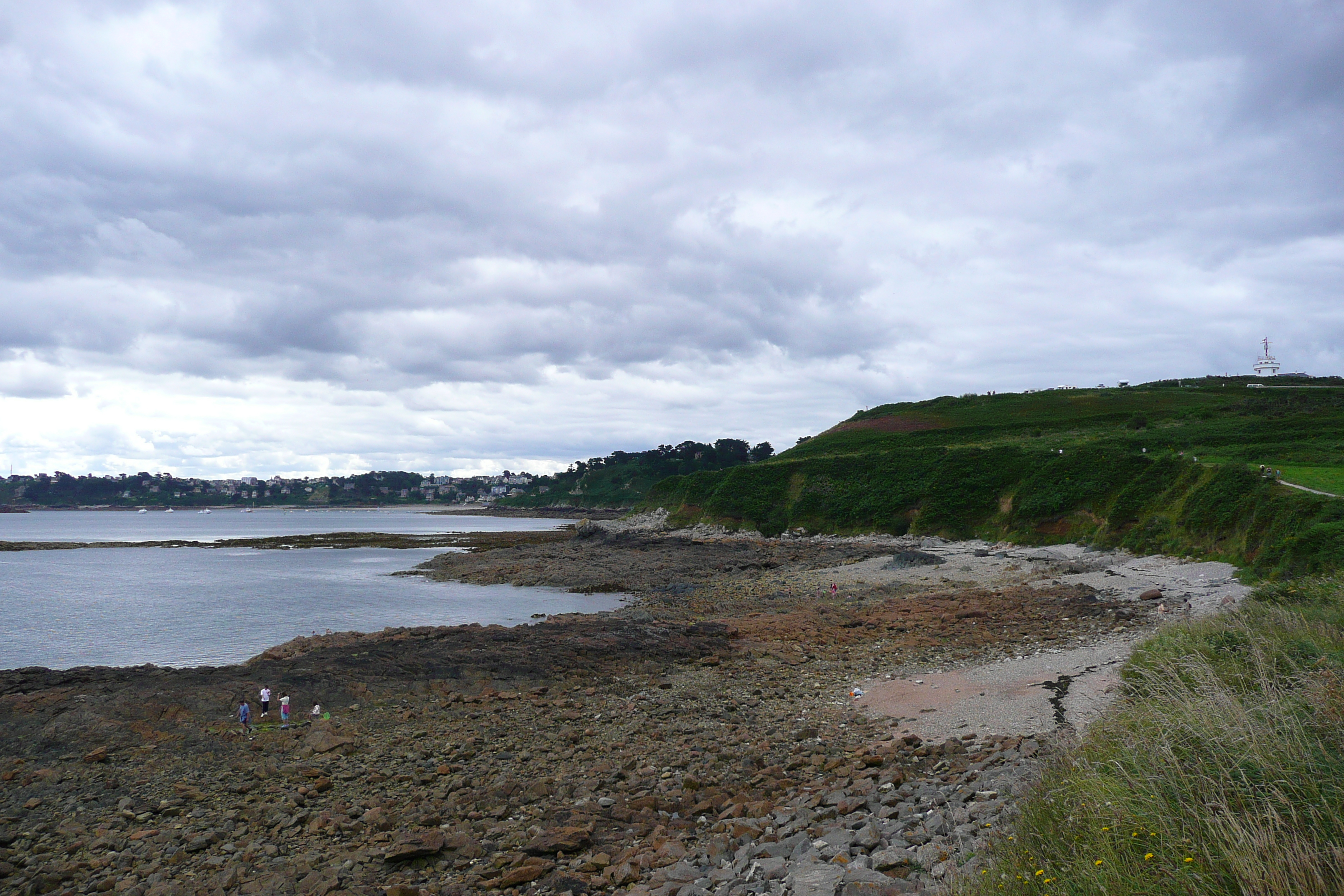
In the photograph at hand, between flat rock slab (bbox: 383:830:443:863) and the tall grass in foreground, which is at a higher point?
the tall grass in foreground

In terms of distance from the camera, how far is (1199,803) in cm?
548

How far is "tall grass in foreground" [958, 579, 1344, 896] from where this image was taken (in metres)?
4.59

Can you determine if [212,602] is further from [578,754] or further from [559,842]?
[559,842]

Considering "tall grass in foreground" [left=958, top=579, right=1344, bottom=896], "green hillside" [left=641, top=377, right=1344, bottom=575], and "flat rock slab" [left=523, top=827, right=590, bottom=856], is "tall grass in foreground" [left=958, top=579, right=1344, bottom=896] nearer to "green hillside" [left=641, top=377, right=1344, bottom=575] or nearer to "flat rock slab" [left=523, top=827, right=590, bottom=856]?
"flat rock slab" [left=523, top=827, right=590, bottom=856]

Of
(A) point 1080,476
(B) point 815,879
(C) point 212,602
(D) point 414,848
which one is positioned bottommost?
(C) point 212,602

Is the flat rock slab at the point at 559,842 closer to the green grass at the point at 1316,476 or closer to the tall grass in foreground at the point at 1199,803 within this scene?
the tall grass in foreground at the point at 1199,803

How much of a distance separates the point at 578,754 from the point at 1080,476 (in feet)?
152

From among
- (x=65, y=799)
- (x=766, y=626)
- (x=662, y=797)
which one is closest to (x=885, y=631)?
(x=766, y=626)

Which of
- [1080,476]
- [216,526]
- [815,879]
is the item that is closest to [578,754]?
[815,879]

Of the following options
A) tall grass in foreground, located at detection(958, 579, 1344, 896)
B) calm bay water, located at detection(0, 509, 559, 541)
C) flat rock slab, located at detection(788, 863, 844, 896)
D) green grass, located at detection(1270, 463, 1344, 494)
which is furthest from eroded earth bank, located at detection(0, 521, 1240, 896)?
calm bay water, located at detection(0, 509, 559, 541)

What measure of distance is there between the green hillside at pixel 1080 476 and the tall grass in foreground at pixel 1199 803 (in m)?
21.6

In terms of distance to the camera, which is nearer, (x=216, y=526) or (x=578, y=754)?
(x=578, y=754)

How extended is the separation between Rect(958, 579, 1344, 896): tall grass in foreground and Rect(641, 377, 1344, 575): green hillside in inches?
851

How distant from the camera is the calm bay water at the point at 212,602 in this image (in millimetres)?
28547
